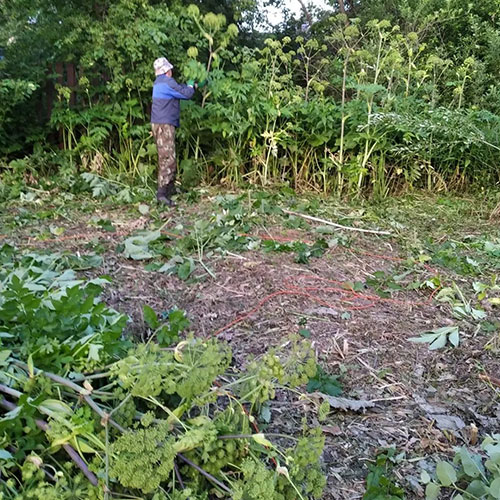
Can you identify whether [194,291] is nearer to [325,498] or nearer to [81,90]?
[325,498]

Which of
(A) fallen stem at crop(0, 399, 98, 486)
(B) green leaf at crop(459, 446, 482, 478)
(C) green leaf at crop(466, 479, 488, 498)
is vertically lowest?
(C) green leaf at crop(466, 479, 488, 498)

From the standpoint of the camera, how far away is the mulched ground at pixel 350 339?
1.90 meters

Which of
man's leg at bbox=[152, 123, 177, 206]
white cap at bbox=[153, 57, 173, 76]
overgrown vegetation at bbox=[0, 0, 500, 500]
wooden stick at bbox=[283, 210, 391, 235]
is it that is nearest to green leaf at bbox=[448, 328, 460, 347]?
overgrown vegetation at bbox=[0, 0, 500, 500]

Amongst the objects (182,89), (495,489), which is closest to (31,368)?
(495,489)

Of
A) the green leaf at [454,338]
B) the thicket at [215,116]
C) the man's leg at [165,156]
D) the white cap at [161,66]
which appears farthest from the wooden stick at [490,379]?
the white cap at [161,66]

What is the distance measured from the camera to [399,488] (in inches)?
64.4

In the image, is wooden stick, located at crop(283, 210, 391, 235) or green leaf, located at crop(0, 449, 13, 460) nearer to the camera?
green leaf, located at crop(0, 449, 13, 460)

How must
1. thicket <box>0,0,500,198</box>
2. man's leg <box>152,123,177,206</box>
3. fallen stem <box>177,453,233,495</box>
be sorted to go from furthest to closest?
thicket <box>0,0,500,198</box> < man's leg <box>152,123,177,206</box> < fallen stem <box>177,453,233,495</box>

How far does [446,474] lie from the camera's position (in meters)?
1.59

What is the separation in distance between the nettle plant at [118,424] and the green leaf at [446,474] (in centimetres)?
45

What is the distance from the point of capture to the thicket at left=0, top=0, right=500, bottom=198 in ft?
18.2

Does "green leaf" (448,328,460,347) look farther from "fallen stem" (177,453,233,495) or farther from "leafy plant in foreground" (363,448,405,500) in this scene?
"fallen stem" (177,453,233,495)

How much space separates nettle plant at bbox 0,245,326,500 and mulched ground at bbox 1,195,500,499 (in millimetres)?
439

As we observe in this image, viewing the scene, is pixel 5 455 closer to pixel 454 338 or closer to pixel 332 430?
pixel 332 430
